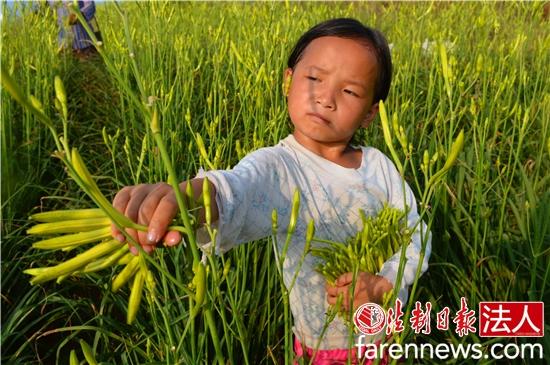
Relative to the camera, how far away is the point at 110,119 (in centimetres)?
212

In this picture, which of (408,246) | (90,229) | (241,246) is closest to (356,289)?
(408,246)

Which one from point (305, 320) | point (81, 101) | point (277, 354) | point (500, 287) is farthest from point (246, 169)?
point (81, 101)

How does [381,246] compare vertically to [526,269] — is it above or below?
above

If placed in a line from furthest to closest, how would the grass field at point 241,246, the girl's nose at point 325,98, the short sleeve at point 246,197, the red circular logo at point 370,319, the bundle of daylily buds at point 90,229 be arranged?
the grass field at point 241,246, the girl's nose at point 325,98, the red circular logo at point 370,319, the short sleeve at point 246,197, the bundle of daylily buds at point 90,229

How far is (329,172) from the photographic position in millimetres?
967

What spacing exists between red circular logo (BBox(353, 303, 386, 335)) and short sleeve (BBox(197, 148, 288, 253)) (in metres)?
0.19

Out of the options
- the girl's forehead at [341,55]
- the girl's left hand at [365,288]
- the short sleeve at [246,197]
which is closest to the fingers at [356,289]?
the girl's left hand at [365,288]

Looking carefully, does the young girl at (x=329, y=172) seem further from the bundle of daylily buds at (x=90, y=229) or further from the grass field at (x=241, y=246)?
the bundle of daylily buds at (x=90, y=229)

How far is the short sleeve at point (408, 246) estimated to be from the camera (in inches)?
32.4

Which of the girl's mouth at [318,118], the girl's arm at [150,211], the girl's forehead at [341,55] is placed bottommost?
the girl's mouth at [318,118]

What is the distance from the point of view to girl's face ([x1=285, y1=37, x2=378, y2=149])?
0.93m

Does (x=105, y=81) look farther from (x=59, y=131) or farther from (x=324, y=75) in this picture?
(x=324, y=75)

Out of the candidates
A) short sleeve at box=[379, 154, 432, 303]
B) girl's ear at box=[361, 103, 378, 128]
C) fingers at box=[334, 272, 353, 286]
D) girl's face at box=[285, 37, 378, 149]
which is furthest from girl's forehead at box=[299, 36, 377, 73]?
fingers at box=[334, 272, 353, 286]

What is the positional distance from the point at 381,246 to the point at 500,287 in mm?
527
